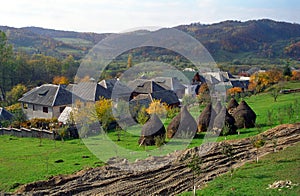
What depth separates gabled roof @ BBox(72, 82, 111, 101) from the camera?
44.0 metres

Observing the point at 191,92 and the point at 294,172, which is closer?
the point at 294,172

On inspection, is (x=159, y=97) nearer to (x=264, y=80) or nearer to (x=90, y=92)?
(x=90, y=92)

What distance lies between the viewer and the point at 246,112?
29.1 metres

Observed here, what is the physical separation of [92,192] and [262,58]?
126713 mm

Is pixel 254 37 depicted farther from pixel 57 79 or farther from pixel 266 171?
pixel 266 171

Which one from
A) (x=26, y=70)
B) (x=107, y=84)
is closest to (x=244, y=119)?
(x=107, y=84)

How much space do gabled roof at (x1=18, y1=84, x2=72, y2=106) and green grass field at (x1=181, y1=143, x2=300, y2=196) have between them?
2815cm

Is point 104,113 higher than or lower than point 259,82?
lower

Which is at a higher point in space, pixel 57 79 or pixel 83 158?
pixel 57 79

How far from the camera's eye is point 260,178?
15773mm

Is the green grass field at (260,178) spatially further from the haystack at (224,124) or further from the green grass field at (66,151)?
the haystack at (224,124)

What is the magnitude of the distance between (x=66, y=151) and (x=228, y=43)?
408 feet

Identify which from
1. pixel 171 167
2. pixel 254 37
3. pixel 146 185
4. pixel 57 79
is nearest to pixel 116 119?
pixel 171 167

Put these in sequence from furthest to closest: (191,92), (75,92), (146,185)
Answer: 1. (191,92)
2. (75,92)
3. (146,185)
